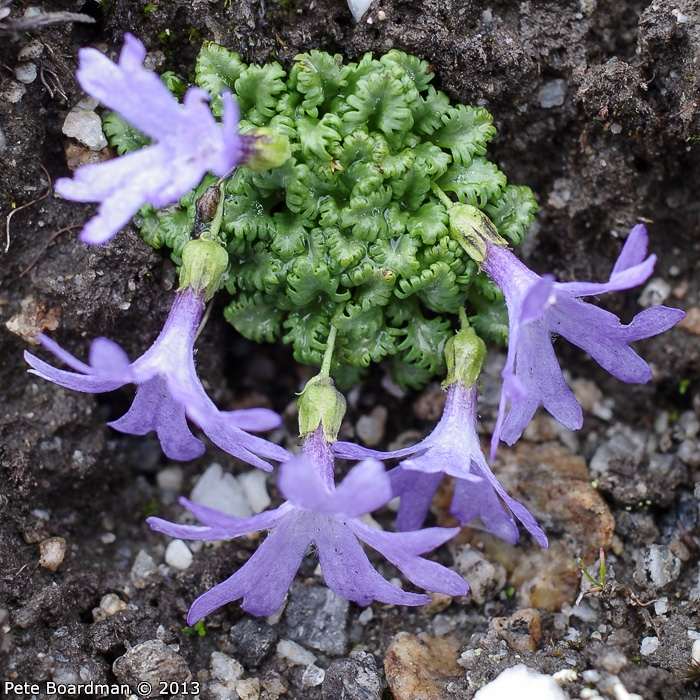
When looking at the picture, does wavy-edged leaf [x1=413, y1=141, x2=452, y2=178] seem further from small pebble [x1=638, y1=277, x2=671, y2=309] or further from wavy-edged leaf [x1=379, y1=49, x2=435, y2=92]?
small pebble [x1=638, y1=277, x2=671, y2=309]

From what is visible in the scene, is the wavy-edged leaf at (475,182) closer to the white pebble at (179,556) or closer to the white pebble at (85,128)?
the white pebble at (85,128)

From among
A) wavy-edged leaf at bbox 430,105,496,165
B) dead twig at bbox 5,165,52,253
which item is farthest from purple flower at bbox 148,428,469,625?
dead twig at bbox 5,165,52,253

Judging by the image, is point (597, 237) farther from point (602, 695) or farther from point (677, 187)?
point (602, 695)

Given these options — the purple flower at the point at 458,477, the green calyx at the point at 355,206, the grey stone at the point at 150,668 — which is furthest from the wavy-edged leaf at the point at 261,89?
the grey stone at the point at 150,668

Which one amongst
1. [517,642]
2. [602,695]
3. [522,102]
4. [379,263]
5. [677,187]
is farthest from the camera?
[677,187]

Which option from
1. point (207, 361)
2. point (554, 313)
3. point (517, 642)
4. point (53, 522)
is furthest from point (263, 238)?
point (517, 642)

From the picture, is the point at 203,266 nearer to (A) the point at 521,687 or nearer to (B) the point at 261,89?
(B) the point at 261,89

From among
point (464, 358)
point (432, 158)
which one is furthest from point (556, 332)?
point (432, 158)
